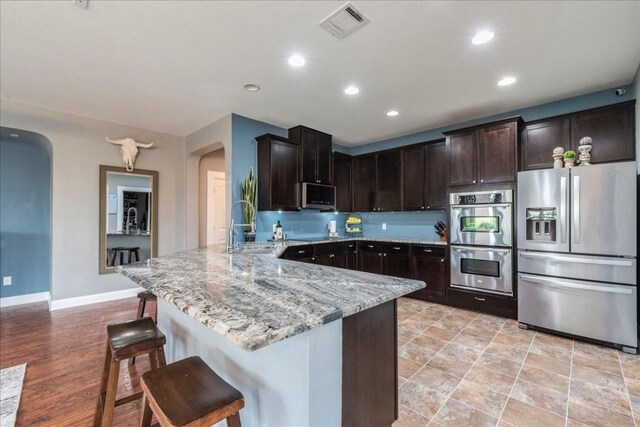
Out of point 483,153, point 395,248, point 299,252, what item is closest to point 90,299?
point 299,252

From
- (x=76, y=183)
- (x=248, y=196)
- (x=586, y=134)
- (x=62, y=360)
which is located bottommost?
(x=62, y=360)

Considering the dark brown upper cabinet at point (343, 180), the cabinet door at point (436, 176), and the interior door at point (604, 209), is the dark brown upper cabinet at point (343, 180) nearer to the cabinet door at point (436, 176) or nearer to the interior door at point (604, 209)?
the cabinet door at point (436, 176)

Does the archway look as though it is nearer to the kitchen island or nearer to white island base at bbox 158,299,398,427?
the kitchen island

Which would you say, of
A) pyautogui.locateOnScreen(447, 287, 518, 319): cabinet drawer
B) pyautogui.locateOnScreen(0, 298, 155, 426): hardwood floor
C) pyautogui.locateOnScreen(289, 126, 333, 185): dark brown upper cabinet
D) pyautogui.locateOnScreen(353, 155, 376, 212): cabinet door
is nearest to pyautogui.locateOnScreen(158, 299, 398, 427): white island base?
pyautogui.locateOnScreen(0, 298, 155, 426): hardwood floor

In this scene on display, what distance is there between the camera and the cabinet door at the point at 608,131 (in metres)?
3.10

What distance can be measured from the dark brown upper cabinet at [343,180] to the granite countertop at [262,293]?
385 centimetres

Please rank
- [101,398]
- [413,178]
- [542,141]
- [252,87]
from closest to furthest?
[101,398]
[252,87]
[542,141]
[413,178]

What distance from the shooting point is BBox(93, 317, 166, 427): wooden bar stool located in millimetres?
1410

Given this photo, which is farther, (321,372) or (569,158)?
(569,158)

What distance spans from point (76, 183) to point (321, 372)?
15.8 ft

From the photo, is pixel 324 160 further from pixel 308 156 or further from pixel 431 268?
pixel 431 268

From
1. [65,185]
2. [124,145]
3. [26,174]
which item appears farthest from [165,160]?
Result: [26,174]

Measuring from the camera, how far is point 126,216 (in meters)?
4.62

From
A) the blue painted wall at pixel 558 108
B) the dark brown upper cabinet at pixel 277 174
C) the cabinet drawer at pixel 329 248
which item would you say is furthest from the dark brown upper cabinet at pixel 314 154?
the blue painted wall at pixel 558 108
